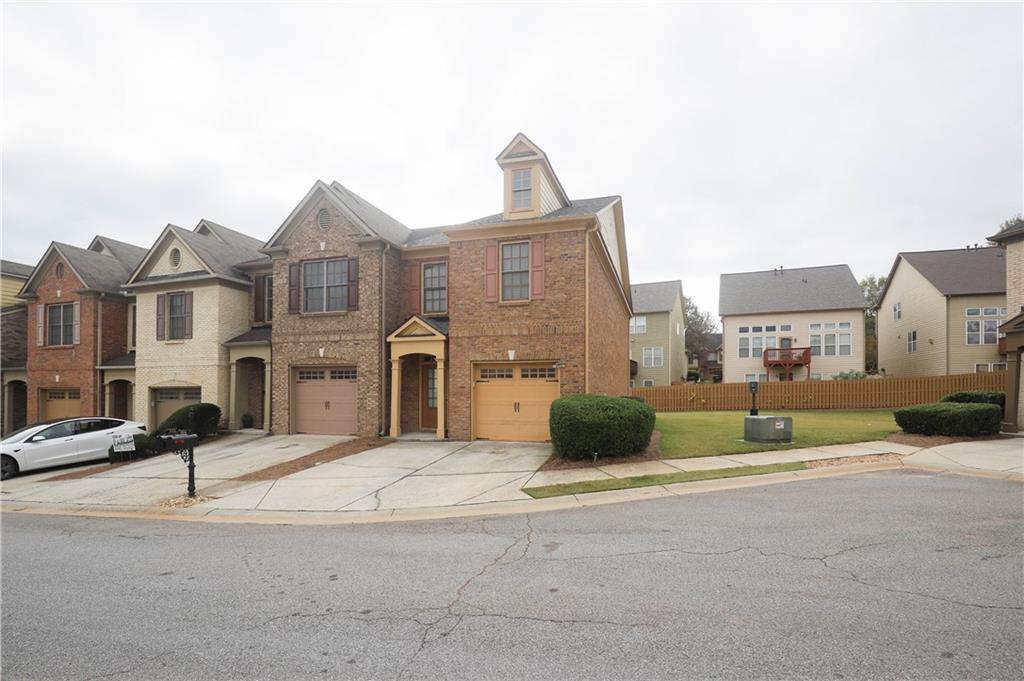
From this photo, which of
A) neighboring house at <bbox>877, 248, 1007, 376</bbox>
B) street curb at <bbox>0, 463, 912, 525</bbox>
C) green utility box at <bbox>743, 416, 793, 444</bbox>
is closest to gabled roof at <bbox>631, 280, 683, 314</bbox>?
neighboring house at <bbox>877, 248, 1007, 376</bbox>

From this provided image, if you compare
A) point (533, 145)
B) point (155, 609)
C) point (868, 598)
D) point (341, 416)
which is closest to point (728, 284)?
point (533, 145)

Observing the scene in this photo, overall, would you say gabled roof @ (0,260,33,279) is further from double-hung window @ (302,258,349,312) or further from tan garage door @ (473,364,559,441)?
tan garage door @ (473,364,559,441)

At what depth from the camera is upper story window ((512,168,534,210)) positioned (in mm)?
16453

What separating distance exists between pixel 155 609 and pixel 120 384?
2354 cm

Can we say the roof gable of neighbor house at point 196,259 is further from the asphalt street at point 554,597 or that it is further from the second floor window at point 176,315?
the asphalt street at point 554,597

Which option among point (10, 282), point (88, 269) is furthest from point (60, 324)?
point (10, 282)

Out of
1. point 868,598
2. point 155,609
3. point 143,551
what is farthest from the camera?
point 143,551

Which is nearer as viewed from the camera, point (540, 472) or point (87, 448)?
point (540, 472)

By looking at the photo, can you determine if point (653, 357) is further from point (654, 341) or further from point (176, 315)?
point (176, 315)

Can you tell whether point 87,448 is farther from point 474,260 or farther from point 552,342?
point 552,342

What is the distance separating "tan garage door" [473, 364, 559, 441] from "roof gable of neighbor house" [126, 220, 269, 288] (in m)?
12.1

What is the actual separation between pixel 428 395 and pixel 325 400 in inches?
147

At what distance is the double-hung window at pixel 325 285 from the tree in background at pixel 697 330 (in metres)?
50.0

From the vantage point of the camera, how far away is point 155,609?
4.95 meters
